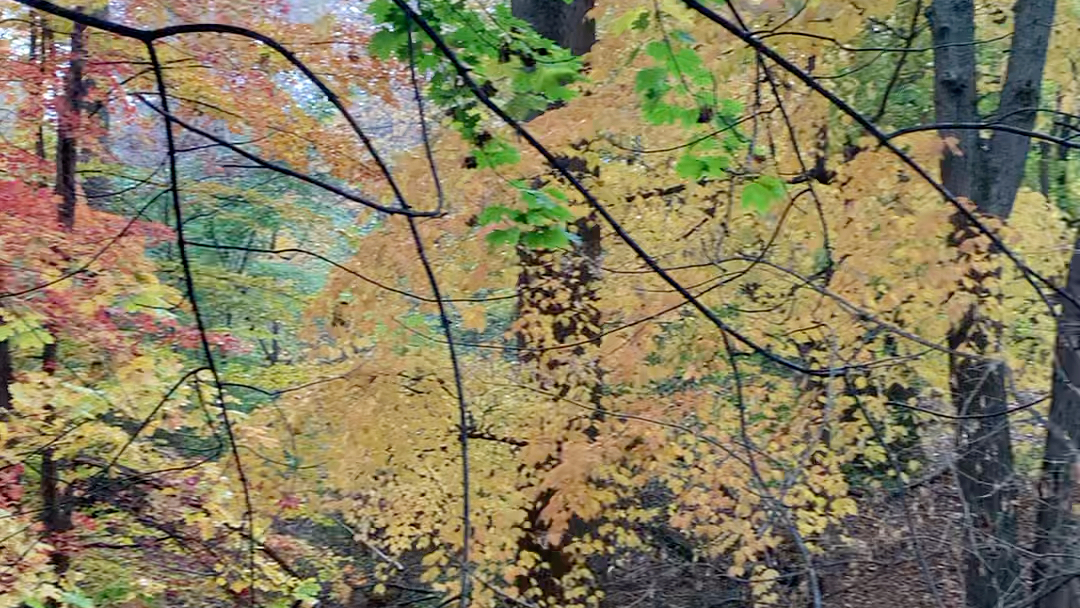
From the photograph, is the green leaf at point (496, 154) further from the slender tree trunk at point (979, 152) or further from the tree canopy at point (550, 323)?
the slender tree trunk at point (979, 152)

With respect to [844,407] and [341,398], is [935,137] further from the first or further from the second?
[341,398]

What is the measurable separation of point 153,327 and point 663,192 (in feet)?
14.1

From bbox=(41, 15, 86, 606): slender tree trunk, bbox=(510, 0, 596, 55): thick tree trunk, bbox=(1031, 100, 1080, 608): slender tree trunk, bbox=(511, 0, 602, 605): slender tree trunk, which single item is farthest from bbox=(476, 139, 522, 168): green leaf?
bbox=(510, 0, 596, 55): thick tree trunk

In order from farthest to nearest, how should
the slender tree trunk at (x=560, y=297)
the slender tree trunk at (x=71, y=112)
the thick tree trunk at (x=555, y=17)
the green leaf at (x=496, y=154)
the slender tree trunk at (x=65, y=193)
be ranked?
1. the thick tree trunk at (x=555, y=17)
2. the slender tree trunk at (x=560, y=297)
3. the slender tree trunk at (x=71, y=112)
4. the slender tree trunk at (x=65, y=193)
5. the green leaf at (x=496, y=154)

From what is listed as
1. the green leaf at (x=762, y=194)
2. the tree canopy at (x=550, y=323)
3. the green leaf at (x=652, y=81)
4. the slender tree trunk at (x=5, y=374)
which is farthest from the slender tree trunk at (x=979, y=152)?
the slender tree trunk at (x=5, y=374)

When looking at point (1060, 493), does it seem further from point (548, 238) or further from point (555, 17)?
point (555, 17)

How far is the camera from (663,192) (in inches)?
317

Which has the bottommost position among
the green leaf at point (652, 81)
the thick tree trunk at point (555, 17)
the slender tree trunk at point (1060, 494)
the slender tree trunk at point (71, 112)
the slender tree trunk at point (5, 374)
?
the slender tree trunk at point (5, 374)

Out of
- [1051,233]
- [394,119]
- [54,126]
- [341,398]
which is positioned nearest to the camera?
[54,126]

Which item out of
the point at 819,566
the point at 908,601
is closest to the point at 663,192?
the point at 819,566

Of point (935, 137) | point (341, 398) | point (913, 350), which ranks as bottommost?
point (341, 398)

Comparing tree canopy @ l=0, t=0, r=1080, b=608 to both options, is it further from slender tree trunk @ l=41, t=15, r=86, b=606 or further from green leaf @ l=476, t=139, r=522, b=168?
green leaf @ l=476, t=139, r=522, b=168

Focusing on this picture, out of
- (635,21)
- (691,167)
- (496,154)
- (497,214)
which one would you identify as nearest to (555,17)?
(635,21)

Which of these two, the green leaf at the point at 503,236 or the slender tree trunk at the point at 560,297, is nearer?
the green leaf at the point at 503,236
